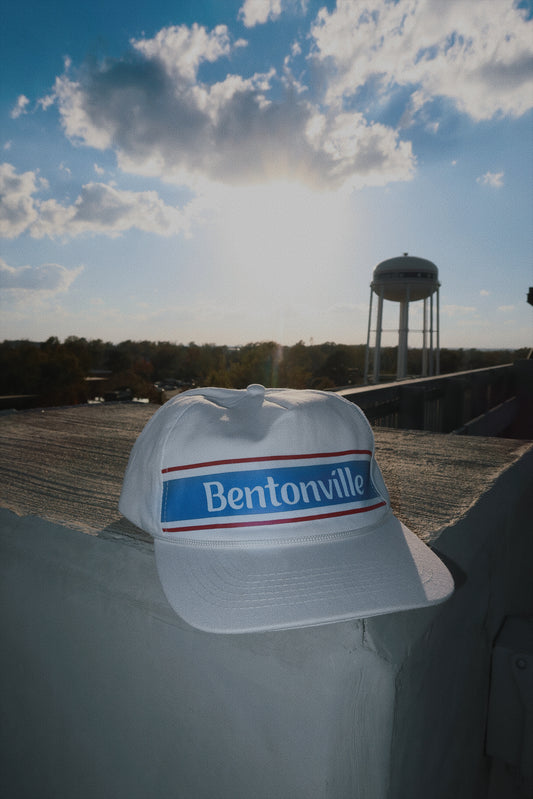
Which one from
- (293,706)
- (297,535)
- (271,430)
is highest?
(271,430)

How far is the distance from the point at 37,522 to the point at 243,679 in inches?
24.7

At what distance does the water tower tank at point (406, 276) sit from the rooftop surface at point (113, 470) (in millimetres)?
17154

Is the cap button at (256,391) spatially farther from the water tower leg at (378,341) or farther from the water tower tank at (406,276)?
the water tower tank at (406,276)

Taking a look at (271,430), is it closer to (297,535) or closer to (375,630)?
(297,535)

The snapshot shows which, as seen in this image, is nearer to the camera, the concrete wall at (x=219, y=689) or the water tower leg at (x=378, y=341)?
the concrete wall at (x=219, y=689)

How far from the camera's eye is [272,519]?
90 centimetres

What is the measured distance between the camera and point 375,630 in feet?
2.39

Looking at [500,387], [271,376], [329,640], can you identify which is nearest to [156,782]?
[329,640]

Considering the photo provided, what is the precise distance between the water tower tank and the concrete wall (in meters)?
18.2

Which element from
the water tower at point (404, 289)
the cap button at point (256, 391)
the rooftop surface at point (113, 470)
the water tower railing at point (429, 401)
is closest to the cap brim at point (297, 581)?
the rooftop surface at point (113, 470)

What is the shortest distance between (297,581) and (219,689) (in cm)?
24

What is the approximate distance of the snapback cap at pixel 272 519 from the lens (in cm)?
77

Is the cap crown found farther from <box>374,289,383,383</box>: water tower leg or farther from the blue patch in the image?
<box>374,289,383,383</box>: water tower leg

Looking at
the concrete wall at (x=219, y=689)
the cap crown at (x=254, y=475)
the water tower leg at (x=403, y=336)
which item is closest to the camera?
the concrete wall at (x=219, y=689)
